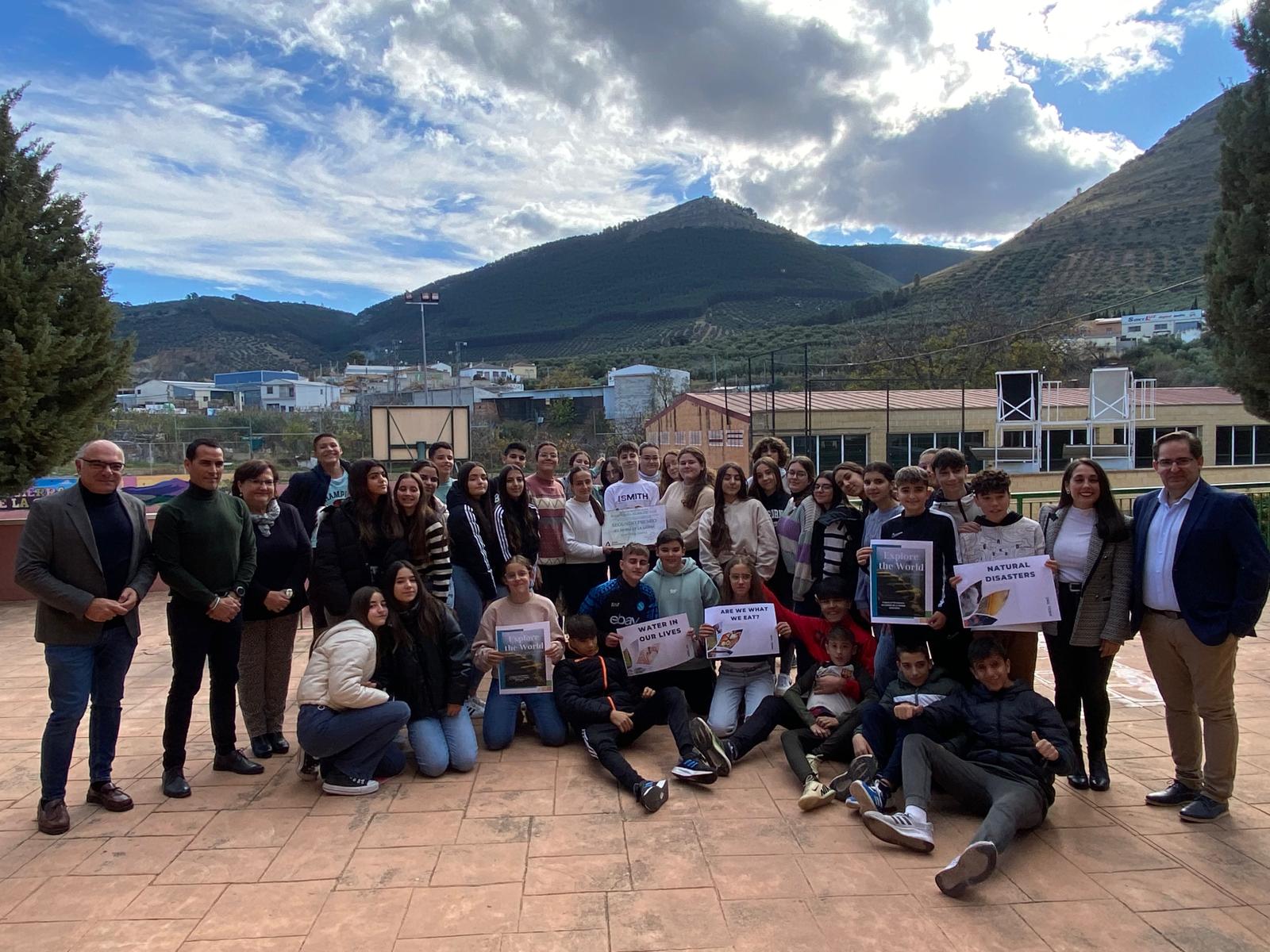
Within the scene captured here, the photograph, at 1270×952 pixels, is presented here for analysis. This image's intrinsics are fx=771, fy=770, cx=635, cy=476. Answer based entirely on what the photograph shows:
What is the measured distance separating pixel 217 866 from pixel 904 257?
152860mm

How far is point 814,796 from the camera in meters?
3.69

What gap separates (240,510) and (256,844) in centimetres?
167

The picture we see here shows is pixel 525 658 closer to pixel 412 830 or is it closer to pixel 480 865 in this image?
pixel 412 830

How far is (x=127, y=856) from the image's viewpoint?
332 cm

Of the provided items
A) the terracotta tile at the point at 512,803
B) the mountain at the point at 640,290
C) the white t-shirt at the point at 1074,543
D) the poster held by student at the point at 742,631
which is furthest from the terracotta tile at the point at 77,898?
the mountain at the point at 640,290

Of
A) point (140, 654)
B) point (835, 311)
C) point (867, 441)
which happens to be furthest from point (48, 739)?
point (835, 311)

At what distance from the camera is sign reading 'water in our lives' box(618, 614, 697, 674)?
466cm

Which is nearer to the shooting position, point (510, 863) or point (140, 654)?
point (510, 863)

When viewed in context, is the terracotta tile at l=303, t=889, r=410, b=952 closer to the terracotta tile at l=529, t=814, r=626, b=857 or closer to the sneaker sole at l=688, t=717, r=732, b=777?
the terracotta tile at l=529, t=814, r=626, b=857

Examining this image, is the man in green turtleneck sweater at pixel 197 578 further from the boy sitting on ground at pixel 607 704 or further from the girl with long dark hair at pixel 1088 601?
the girl with long dark hair at pixel 1088 601

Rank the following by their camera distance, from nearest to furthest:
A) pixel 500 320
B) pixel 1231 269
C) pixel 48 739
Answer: pixel 48 739 < pixel 1231 269 < pixel 500 320

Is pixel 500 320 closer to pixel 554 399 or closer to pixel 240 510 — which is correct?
pixel 554 399

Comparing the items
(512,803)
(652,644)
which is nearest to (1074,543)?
(652,644)

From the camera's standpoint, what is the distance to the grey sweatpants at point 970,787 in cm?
323
